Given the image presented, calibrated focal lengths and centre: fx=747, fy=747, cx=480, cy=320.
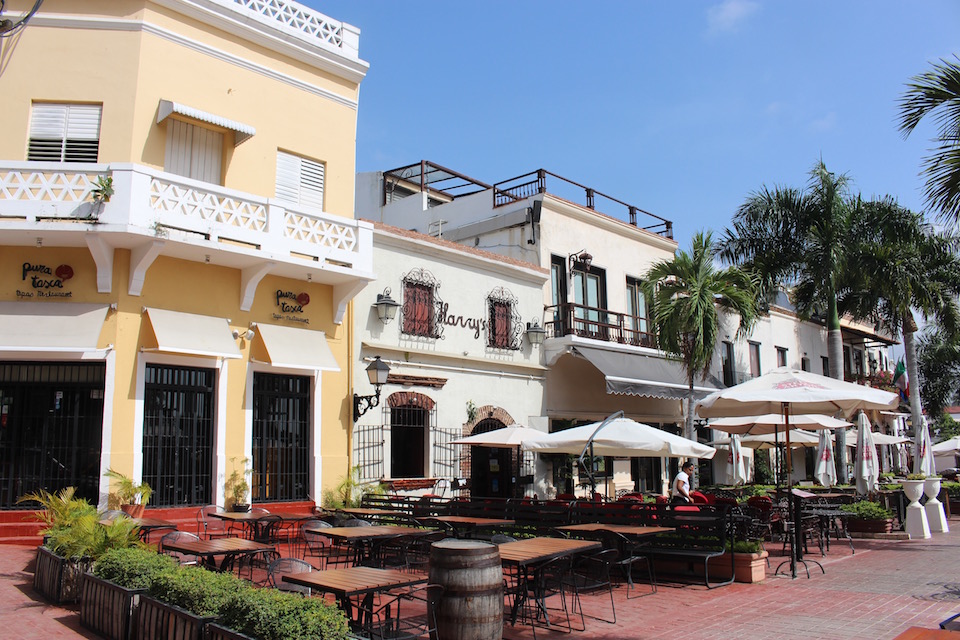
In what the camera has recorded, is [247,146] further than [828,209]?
No

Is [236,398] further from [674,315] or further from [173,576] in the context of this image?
[674,315]

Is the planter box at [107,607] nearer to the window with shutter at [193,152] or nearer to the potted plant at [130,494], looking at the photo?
the potted plant at [130,494]

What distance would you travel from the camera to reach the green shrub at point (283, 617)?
16.7 feet

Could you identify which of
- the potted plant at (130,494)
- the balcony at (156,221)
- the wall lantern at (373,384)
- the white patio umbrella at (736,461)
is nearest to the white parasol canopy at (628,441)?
the wall lantern at (373,384)

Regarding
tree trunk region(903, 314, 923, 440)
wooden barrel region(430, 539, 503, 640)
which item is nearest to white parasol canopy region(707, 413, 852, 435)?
tree trunk region(903, 314, 923, 440)

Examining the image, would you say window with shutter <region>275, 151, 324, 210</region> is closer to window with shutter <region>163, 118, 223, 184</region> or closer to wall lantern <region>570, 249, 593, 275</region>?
window with shutter <region>163, 118, 223, 184</region>

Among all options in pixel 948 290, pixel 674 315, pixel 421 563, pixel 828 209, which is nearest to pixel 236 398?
pixel 421 563

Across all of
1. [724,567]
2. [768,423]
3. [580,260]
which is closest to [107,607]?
[724,567]

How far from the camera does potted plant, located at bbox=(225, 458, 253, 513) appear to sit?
13.3 metres

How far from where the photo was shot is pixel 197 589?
6.16m

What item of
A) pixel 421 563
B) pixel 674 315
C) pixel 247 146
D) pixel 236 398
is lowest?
pixel 421 563

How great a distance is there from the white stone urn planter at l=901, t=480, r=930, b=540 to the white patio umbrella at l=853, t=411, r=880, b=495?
0.78m

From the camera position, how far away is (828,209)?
22.3m

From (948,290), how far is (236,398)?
77.0ft
